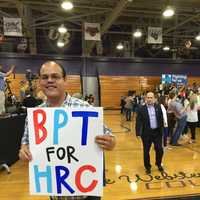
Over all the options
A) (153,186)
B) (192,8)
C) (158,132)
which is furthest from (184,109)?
(192,8)

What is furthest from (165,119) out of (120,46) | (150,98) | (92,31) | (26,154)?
(120,46)

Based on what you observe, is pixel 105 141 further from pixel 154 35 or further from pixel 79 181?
pixel 154 35

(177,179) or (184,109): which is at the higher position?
(184,109)

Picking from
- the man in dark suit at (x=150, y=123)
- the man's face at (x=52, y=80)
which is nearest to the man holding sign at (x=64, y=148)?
the man's face at (x=52, y=80)

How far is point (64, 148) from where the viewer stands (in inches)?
63.8

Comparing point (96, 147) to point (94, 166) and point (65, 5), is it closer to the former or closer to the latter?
point (94, 166)

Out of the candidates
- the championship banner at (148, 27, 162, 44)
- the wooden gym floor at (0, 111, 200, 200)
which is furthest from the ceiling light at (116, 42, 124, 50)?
the wooden gym floor at (0, 111, 200, 200)

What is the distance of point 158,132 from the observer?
5.02m

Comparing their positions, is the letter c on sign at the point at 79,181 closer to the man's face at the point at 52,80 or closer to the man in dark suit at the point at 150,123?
the man's face at the point at 52,80

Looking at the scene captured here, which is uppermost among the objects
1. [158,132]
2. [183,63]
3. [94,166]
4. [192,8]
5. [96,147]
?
[192,8]

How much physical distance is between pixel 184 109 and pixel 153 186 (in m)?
3.49

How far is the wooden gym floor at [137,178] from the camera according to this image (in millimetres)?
4082

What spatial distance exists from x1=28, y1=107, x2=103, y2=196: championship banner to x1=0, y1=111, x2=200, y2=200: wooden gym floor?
2.43m

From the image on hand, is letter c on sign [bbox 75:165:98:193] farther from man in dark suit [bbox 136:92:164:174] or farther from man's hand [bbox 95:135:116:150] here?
man in dark suit [bbox 136:92:164:174]
